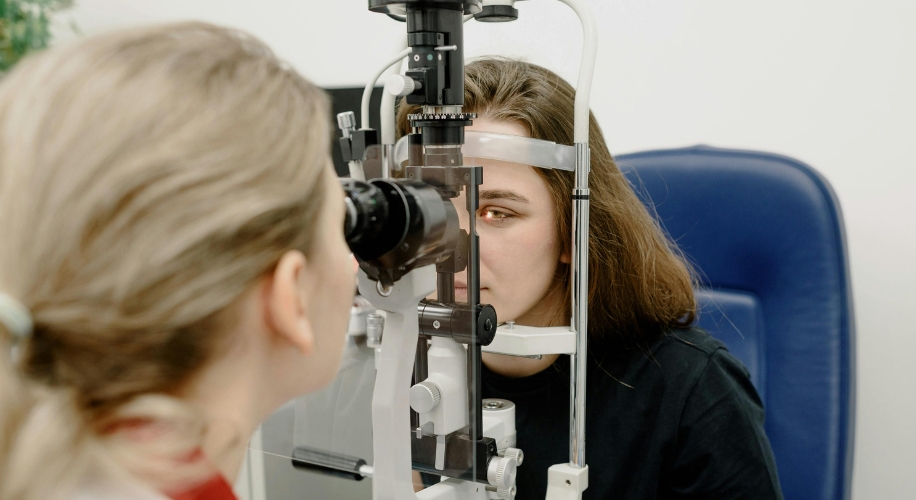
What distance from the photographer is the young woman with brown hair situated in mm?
1056

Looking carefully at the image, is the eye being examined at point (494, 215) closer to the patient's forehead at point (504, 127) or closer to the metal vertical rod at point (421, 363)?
the patient's forehead at point (504, 127)

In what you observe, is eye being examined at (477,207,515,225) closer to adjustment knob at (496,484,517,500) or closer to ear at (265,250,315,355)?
adjustment knob at (496,484,517,500)

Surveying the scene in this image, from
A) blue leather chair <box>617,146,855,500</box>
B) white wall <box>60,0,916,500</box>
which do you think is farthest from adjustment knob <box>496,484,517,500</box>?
white wall <box>60,0,916,500</box>

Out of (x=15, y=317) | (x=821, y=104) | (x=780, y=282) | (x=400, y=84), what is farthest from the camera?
(x=821, y=104)

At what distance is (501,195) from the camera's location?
103 centimetres

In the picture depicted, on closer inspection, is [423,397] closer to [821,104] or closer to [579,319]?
[579,319]

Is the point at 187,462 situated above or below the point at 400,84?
below

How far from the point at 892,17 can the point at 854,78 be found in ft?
0.45

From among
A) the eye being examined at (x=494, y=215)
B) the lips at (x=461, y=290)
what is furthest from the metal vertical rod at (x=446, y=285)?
the eye being examined at (x=494, y=215)

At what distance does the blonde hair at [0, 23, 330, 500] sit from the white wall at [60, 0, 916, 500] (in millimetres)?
1328

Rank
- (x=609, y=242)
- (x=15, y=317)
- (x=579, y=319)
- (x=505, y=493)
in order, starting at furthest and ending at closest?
(x=609, y=242) → (x=579, y=319) → (x=505, y=493) → (x=15, y=317)

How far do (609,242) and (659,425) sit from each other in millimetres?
291

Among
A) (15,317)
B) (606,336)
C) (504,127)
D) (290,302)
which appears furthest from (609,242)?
(15,317)

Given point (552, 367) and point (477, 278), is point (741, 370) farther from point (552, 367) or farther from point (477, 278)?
point (477, 278)
